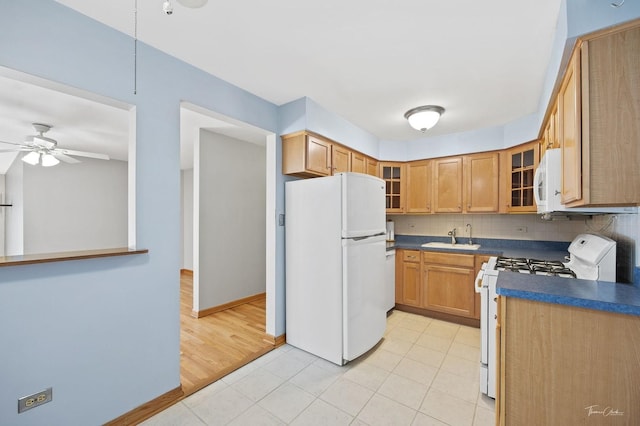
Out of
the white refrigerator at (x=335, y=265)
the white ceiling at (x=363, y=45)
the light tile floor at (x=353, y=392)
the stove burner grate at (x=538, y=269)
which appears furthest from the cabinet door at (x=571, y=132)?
the light tile floor at (x=353, y=392)

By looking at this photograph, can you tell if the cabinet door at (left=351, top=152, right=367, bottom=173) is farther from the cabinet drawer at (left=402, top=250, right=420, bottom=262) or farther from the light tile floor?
the light tile floor

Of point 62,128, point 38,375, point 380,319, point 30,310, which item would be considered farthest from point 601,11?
point 62,128

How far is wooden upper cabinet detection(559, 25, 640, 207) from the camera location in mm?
1167

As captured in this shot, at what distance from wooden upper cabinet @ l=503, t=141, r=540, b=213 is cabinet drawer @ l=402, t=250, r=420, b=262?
1.20m

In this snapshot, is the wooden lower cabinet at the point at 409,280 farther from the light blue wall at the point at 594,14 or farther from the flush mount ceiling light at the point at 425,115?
the light blue wall at the point at 594,14

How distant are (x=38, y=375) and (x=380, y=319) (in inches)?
97.9

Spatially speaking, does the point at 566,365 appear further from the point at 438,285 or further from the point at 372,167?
the point at 372,167

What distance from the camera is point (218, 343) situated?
2.74 meters

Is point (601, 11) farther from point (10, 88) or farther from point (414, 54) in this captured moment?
point (10, 88)

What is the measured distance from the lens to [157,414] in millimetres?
1757

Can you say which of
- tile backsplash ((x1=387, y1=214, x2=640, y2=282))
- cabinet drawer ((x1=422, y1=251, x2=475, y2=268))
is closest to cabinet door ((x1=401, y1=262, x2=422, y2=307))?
cabinet drawer ((x1=422, y1=251, x2=475, y2=268))

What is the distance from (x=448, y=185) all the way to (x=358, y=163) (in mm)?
1295

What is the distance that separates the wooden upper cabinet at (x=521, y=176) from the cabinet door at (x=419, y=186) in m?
0.90

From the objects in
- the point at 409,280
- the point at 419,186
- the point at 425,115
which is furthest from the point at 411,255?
the point at 425,115
